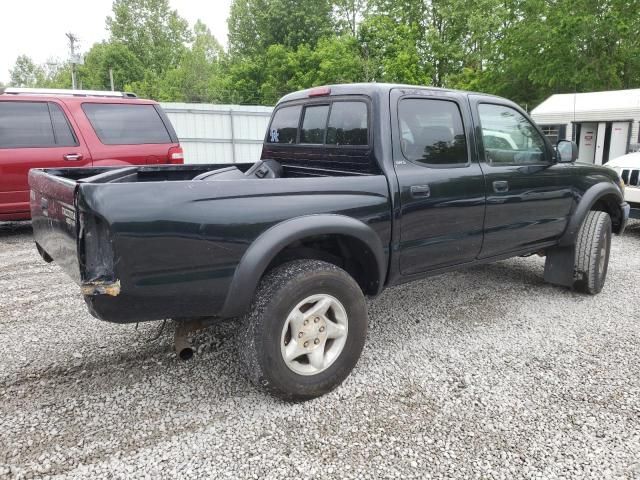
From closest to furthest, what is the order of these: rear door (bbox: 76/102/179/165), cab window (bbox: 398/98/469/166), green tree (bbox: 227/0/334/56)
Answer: cab window (bbox: 398/98/469/166) < rear door (bbox: 76/102/179/165) < green tree (bbox: 227/0/334/56)

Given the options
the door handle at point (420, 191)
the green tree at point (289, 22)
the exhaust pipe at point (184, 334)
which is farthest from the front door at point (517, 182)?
the green tree at point (289, 22)

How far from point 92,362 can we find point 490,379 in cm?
257

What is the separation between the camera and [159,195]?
222 cm

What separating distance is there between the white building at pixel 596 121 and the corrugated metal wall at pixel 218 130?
823 centimetres

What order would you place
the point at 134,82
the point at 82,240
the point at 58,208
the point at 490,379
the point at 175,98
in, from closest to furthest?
the point at 82,240
the point at 58,208
the point at 490,379
the point at 175,98
the point at 134,82

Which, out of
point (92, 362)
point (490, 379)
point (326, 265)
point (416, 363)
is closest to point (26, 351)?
point (92, 362)

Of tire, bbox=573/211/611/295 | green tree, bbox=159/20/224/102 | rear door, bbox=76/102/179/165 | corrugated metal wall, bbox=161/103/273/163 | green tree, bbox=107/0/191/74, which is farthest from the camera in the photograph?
green tree, bbox=107/0/191/74

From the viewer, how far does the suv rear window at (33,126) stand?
6.21 metres

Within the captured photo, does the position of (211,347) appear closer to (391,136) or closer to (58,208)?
(58,208)

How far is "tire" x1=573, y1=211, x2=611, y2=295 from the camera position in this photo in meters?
4.41

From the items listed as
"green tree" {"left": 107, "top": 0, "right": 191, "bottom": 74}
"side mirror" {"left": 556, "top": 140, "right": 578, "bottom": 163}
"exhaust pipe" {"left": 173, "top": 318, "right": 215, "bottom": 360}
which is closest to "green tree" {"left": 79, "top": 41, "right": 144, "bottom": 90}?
"green tree" {"left": 107, "top": 0, "right": 191, "bottom": 74}

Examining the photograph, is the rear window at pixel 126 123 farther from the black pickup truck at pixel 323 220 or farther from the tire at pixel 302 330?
the tire at pixel 302 330

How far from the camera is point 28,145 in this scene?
20.6 feet

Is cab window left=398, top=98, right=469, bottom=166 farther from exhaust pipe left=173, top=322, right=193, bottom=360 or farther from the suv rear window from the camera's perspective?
the suv rear window
